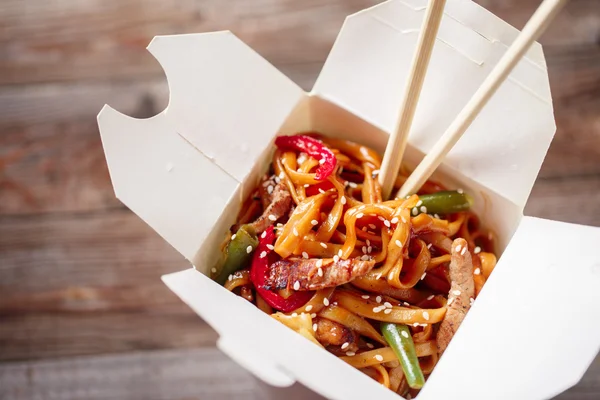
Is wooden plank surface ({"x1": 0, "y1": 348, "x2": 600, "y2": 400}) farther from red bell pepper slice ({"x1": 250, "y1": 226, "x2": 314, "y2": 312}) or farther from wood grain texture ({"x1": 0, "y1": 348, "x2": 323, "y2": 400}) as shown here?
red bell pepper slice ({"x1": 250, "y1": 226, "x2": 314, "y2": 312})

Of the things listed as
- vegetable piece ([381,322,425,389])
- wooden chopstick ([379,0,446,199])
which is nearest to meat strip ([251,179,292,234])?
wooden chopstick ([379,0,446,199])

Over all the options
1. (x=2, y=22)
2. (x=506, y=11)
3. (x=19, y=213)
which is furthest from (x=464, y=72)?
(x=2, y=22)

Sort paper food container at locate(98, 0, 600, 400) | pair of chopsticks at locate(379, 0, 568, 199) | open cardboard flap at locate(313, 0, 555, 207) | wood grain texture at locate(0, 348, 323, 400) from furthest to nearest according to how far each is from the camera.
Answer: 1. wood grain texture at locate(0, 348, 323, 400)
2. open cardboard flap at locate(313, 0, 555, 207)
3. paper food container at locate(98, 0, 600, 400)
4. pair of chopsticks at locate(379, 0, 568, 199)

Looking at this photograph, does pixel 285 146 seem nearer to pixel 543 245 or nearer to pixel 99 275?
pixel 543 245

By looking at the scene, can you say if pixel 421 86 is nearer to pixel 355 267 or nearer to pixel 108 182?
pixel 355 267

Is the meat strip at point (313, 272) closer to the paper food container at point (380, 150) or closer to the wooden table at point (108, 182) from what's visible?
the paper food container at point (380, 150)

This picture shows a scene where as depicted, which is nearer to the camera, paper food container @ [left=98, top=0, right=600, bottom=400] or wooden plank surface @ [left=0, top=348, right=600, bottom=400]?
paper food container @ [left=98, top=0, right=600, bottom=400]

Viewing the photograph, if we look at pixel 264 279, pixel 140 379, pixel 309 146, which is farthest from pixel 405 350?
pixel 140 379
